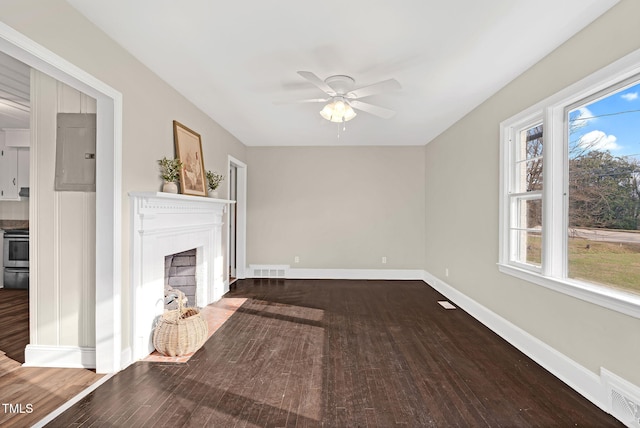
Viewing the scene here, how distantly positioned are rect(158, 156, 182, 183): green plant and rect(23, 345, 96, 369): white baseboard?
1644 mm

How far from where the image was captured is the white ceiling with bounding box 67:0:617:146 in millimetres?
2088

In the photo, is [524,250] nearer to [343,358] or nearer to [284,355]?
[343,358]

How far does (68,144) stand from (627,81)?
418 cm

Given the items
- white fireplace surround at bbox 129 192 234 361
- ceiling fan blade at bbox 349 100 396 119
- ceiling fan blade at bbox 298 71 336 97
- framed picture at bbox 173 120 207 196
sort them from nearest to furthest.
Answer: ceiling fan blade at bbox 298 71 336 97
white fireplace surround at bbox 129 192 234 361
ceiling fan blade at bbox 349 100 396 119
framed picture at bbox 173 120 207 196

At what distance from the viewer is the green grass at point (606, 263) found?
6.92 ft

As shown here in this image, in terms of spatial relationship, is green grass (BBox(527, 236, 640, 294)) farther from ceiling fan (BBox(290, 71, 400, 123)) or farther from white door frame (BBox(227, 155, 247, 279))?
white door frame (BBox(227, 155, 247, 279))

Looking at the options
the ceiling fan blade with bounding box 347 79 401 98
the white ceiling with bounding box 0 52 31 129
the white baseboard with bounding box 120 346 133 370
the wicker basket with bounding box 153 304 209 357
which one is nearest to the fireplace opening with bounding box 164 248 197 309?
the wicker basket with bounding box 153 304 209 357

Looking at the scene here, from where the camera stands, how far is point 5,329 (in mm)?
3367

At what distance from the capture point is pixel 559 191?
→ 106 inches

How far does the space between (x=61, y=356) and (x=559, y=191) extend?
14.3ft

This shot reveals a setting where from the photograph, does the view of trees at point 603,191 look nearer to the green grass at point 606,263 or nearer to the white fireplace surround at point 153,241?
the green grass at point 606,263

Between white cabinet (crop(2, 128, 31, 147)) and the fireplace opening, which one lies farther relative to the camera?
white cabinet (crop(2, 128, 31, 147))

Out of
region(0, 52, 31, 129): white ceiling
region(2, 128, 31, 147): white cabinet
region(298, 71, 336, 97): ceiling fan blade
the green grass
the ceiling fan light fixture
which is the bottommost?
the green grass

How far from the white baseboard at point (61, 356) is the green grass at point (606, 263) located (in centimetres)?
398
